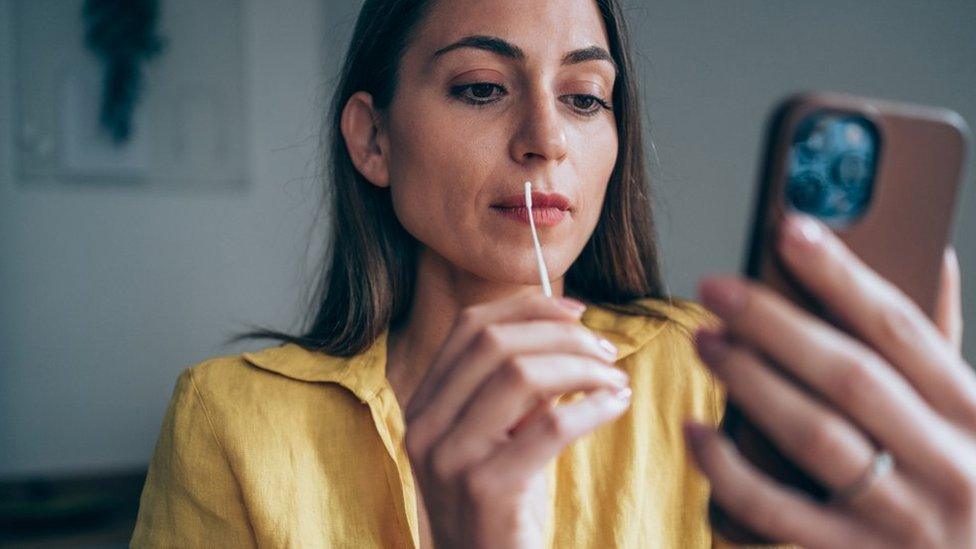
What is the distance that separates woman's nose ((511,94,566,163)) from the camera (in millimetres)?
834

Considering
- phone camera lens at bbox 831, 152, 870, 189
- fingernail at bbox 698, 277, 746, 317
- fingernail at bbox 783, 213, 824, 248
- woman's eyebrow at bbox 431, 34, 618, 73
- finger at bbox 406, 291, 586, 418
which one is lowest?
finger at bbox 406, 291, 586, 418

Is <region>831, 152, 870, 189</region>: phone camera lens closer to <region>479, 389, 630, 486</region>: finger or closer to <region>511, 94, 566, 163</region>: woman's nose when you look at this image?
<region>479, 389, 630, 486</region>: finger

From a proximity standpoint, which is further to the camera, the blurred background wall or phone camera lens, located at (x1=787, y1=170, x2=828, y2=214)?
the blurred background wall

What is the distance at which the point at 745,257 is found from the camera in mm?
456

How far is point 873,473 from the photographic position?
0.41 m

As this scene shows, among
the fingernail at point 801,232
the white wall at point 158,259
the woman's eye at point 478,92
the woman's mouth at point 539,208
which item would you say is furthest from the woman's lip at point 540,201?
the white wall at point 158,259

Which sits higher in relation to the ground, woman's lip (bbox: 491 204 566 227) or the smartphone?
Result: the smartphone

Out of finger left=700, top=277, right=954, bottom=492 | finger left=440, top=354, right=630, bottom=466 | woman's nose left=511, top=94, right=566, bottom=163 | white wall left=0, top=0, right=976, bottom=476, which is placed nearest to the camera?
finger left=700, top=277, right=954, bottom=492

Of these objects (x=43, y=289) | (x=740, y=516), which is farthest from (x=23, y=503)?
(x=740, y=516)

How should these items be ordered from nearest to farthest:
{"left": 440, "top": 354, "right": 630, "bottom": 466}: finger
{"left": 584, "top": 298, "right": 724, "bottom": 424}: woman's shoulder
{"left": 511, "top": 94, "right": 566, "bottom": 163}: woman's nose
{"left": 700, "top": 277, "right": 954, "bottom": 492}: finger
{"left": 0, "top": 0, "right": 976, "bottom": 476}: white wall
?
1. {"left": 700, "top": 277, "right": 954, "bottom": 492}: finger
2. {"left": 440, "top": 354, "right": 630, "bottom": 466}: finger
3. {"left": 511, "top": 94, "right": 566, "bottom": 163}: woman's nose
4. {"left": 584, "top": 298, "right": 724, "bottom": 424}: woman's shoulder
5. {"left": 0, "top": 0, "right": 976, "bottom": 476}: white wall

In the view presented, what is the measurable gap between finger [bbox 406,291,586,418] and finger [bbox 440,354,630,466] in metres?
0.03

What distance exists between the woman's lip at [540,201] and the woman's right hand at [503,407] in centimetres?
32

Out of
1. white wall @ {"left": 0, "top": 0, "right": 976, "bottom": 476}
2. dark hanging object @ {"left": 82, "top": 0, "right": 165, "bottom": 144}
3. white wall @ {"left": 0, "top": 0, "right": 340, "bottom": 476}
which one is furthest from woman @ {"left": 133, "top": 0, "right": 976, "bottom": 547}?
dark hanging object @ {"left": 82, "top": 0, "right": 165, "bottom": 144}

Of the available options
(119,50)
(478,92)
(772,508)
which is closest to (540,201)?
(478,92)
